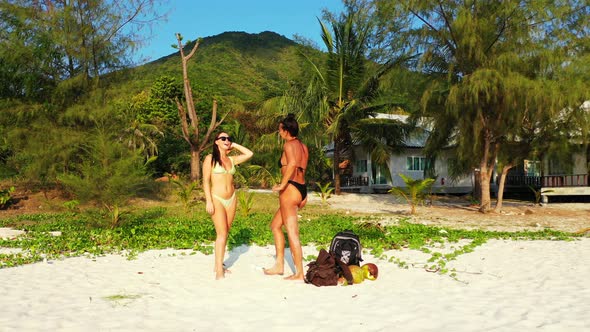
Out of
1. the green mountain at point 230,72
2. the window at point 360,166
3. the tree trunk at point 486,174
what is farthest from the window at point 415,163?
the tree trunk at point 486,174

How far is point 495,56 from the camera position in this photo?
1686cm

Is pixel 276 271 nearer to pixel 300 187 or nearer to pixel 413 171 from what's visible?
pixel 300 187

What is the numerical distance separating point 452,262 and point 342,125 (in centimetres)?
1963

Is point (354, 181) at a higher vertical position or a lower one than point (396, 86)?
lower

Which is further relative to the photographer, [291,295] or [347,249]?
[347,249]

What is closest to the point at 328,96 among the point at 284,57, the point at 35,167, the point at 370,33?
the point at 370,33

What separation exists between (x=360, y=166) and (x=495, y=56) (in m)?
15.1

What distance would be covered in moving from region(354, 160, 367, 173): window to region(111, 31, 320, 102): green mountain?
6851 millimetres

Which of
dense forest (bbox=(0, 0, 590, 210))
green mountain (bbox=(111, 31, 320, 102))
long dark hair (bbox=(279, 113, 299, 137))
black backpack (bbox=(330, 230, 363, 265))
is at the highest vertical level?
green mountain (bbox=(111, 31, 320, 102))

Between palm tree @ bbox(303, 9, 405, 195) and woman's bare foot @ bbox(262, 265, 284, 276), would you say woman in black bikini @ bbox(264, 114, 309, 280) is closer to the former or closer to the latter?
woman's bare foot @ bbox(262, 265, 284, 276)

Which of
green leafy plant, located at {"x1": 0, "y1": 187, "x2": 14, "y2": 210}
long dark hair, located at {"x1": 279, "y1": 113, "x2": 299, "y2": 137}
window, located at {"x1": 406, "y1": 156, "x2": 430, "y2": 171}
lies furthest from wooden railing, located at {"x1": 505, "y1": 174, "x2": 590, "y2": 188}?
green leafy plant, located at {"x1": 0, "y1": 187, "x2": 14, "y2": 210}

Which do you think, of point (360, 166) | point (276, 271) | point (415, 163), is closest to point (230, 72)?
point (360, 166)

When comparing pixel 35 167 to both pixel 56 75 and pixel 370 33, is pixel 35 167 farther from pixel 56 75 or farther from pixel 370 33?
pixel 370 33

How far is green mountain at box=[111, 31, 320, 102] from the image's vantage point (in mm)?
27375
